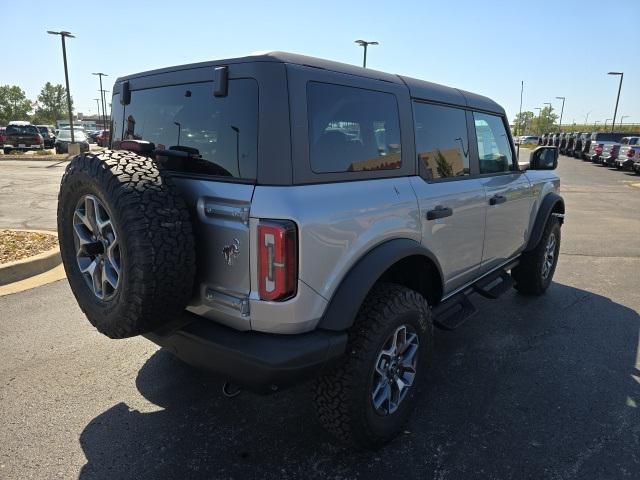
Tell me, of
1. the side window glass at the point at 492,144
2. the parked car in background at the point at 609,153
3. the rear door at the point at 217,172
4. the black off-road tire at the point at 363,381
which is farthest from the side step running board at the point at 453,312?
the parked car in background at the point at 609,153

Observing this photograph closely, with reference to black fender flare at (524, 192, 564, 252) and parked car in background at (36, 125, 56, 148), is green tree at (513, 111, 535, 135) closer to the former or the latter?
parked car in background at (36, 125, 56, 148)

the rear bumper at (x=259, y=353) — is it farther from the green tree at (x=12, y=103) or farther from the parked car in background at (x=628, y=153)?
the green tree at (x=12, y=103)

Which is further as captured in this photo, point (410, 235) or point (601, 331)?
point (601, 331)

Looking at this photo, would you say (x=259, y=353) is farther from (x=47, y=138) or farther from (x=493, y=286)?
(x=47, y=138)

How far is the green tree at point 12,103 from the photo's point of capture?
8400cm

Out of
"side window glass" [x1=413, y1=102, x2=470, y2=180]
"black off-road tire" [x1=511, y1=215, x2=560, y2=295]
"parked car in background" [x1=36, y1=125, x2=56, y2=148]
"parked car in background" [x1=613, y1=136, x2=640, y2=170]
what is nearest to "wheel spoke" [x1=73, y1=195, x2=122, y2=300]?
"side window glass" [x1=413, y1=102, x2=470, y2=180]

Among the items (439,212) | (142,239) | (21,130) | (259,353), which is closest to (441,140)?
(439,212)

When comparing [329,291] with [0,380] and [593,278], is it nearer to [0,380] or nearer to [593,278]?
[0,380]

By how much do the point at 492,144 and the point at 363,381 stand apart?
254cm

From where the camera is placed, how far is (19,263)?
523 centimetres

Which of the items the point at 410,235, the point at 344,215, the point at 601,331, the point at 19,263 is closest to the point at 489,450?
the point at 410,235

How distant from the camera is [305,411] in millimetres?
2961

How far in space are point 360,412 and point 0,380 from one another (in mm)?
2534

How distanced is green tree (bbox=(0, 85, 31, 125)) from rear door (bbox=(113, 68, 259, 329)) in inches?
3912
